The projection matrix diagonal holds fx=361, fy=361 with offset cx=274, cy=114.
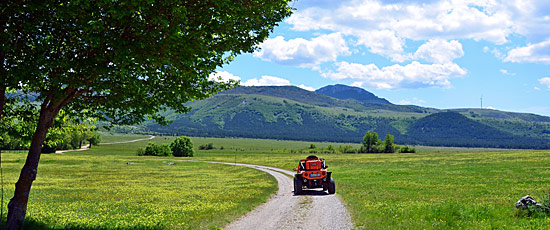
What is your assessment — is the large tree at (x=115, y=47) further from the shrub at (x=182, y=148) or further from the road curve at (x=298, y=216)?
the shrub at (x=182, y=148)

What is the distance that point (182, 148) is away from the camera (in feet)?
524

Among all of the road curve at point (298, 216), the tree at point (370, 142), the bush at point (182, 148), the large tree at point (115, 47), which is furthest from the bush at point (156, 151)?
the large tree at point (115, 47)

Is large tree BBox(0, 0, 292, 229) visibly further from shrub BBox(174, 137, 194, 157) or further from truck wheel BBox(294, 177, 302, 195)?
shrub BBox(174, 137, 194, 157)

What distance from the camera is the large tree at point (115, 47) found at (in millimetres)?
13180

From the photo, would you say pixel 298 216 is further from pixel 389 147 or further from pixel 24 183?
pixel 389 147

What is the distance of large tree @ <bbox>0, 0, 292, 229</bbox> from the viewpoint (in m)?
13.2

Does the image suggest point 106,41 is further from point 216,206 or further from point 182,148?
point 182,148

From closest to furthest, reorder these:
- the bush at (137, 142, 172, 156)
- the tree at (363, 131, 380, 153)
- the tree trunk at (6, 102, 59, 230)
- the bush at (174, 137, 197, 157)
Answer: the tree trunk at (6, 102, 59, 230), the bush at (137, 142, 172, 156), the bush at (174, 137, 197, 157), the tree at (363, 131, 380, 153)

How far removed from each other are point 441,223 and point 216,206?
1443 cm

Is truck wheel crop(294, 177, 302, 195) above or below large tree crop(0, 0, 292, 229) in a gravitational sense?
below

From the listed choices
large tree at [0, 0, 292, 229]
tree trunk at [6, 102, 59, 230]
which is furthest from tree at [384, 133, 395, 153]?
tree trunk at [6, 102, 59, 230]

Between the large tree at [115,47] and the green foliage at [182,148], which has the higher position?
the large tree at [115,47]

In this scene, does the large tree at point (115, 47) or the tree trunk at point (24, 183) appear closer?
the large tree at point (115, 47)

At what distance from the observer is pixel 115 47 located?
531 inches
